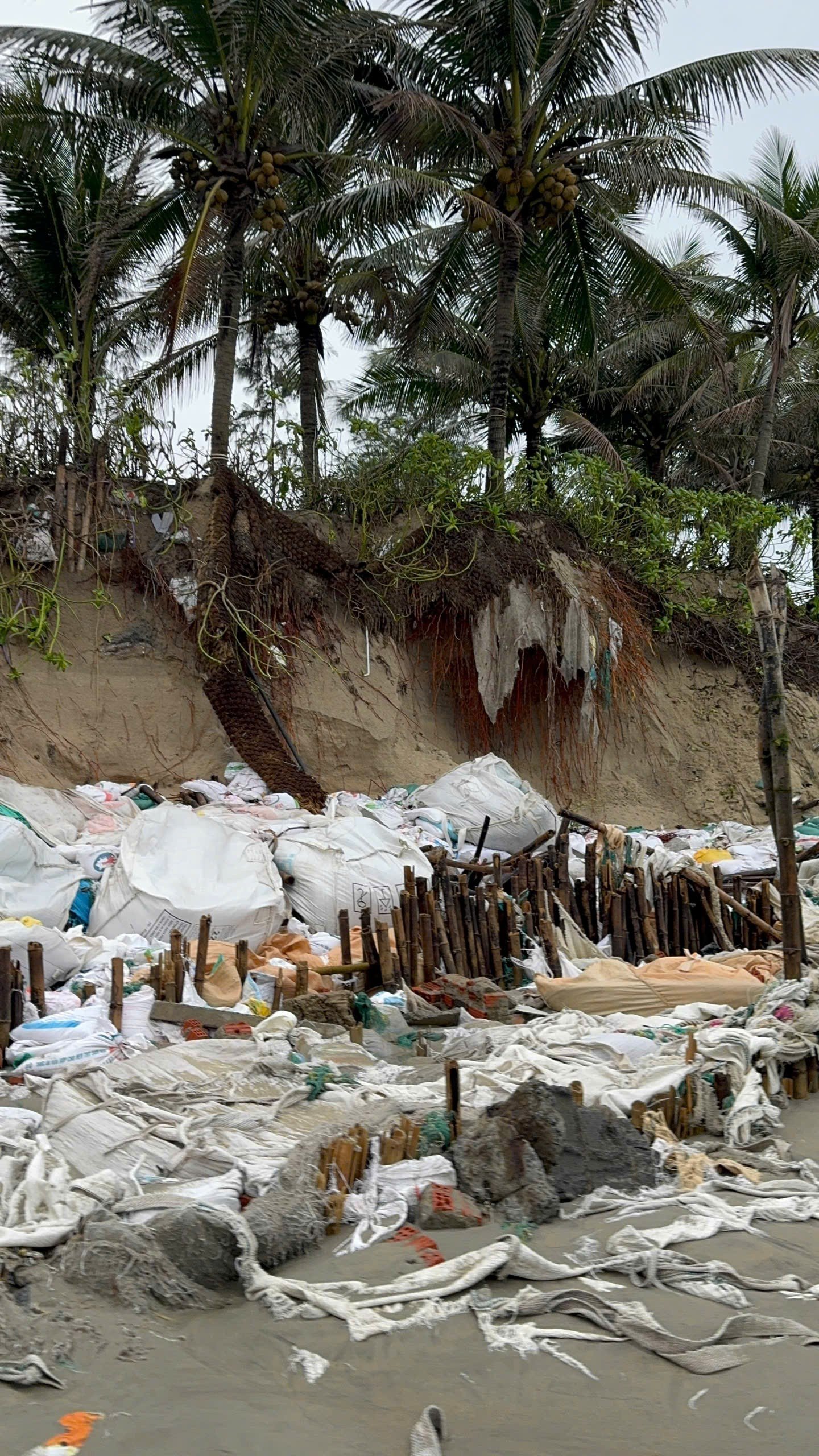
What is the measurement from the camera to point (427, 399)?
20.8 metres

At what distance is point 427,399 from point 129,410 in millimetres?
10895

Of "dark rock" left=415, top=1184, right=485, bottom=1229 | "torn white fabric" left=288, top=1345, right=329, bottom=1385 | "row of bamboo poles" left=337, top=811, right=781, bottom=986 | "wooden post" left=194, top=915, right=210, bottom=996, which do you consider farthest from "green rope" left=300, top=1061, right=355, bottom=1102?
"row of bamboo poles" left=337, top=811, right=781, bottom=986

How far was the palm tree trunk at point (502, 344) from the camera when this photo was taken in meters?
13.4

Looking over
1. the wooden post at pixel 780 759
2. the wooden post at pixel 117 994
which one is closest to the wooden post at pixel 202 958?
the wooden post at pixel 117 994

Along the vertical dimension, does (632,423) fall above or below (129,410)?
above

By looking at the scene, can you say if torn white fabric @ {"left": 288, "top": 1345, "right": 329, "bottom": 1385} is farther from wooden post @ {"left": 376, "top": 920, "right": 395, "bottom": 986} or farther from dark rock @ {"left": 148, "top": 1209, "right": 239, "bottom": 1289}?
wooden post @ {"left": 376, "top": 920, "right": 395, "bottom": 986}

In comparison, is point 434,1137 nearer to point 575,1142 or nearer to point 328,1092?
point 575,1142

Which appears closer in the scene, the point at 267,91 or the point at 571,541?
the point at 267,91

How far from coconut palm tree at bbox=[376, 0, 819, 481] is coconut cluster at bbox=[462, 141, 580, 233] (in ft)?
0.04

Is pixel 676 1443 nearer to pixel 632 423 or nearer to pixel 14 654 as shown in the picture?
pixel 14 654

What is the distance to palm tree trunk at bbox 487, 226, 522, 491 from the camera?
526 inches

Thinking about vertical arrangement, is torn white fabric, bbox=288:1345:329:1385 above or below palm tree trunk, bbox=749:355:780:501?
below

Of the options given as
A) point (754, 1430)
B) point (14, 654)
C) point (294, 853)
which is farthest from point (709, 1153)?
point (14, 654)

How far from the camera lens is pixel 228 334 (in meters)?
11.9
